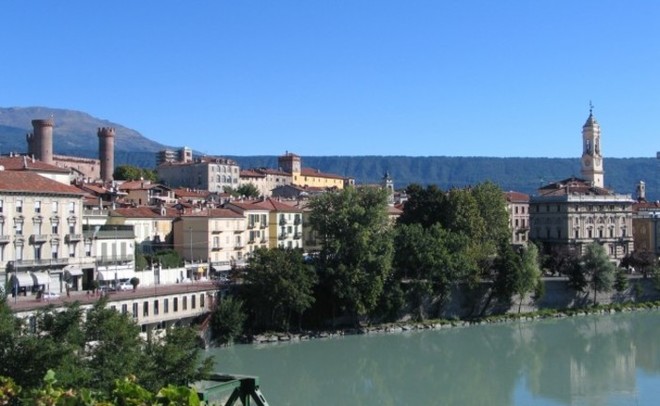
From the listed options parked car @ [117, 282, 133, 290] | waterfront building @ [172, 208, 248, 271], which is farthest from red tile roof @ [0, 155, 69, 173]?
parked car @ [117, 282, 133, 290]

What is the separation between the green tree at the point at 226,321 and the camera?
34906 mm

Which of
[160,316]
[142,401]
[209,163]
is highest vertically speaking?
[209,163]

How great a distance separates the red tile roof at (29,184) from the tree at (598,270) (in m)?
27.8

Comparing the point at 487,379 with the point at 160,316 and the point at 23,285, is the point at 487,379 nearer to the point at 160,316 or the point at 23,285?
the point at 160,316

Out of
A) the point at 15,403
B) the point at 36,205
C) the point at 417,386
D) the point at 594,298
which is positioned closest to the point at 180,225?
the point at 36,205

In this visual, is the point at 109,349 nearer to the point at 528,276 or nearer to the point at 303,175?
the point at 528,276

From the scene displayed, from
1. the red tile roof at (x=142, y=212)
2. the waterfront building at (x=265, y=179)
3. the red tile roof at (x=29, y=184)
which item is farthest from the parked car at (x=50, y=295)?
the waterfront building at (x=265, y=179)

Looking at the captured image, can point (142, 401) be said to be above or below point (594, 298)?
above

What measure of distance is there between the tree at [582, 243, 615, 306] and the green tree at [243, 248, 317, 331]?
18701 mm

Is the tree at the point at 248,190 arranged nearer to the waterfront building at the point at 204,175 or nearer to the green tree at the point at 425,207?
the waterfront building at the point at 204,175

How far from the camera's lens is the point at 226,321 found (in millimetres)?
34938

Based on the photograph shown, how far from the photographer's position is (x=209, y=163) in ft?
275

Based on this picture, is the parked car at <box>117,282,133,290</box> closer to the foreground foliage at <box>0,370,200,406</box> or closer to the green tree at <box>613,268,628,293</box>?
the foreground foliage at <box>0,370,200,406</box>

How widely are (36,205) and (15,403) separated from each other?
26.3 metres
